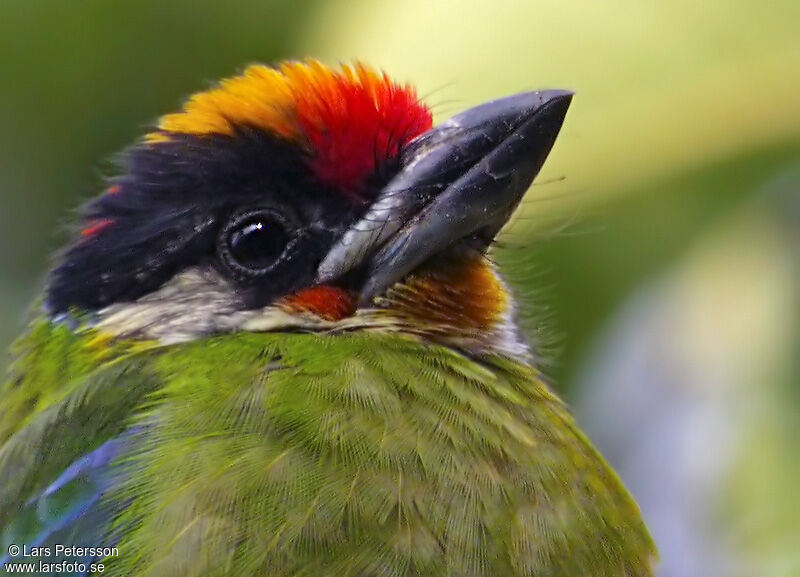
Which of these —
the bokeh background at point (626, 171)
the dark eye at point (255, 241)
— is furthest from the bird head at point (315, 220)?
the bokeh background at point (626, 171)

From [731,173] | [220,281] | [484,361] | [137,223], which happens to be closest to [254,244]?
[220,281]

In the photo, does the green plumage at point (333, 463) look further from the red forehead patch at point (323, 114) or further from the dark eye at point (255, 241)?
the red forehead patch at point (323, 114)

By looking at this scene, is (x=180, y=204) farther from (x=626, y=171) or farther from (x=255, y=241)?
(x=626, y=171)

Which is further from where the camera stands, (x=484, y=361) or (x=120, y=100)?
(x=120, y=100)

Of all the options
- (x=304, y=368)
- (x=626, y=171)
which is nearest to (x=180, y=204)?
(x=304, y=368)

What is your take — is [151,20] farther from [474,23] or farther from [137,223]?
[137,223]

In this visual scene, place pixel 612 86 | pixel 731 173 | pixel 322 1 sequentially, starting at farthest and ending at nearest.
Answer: pixel 322 1, pixel 731 173, pixel 612 86
